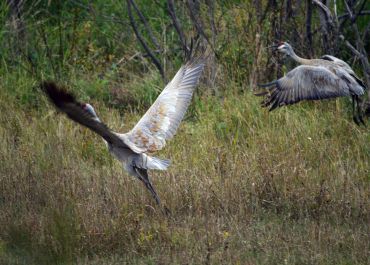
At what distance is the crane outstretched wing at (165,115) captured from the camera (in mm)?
7258

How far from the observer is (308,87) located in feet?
24.6

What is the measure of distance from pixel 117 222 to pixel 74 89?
3.80 meters

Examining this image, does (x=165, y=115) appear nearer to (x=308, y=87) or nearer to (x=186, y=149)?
(x=186, y=149)

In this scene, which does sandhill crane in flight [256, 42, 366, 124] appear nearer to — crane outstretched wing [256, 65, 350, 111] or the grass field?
crane outstretched wing [256, 65, 350, 111]

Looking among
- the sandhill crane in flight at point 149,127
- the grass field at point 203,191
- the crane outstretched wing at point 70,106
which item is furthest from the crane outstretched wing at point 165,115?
the crane outstretched wing at point 70,106

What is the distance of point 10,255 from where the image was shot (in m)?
6.02

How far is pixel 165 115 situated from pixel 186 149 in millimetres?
658

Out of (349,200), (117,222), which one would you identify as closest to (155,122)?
(117,222)

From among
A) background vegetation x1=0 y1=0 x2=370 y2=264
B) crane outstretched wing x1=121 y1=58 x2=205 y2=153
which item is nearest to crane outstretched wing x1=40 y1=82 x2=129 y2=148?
background vegetation x1=0 y1=0 x2=370 y2=264

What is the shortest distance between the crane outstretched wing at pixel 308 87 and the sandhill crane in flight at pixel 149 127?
0.86 metres

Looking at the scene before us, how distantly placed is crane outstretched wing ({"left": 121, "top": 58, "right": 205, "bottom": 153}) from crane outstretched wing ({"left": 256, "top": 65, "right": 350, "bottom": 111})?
837 millimetres

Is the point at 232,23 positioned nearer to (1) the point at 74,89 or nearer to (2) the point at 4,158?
(1) the point at 74,89

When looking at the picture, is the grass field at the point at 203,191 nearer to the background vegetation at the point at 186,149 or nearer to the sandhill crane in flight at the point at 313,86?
the background vegetation at the point at 186,149

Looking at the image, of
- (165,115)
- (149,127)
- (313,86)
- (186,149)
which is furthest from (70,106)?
(313,86)
